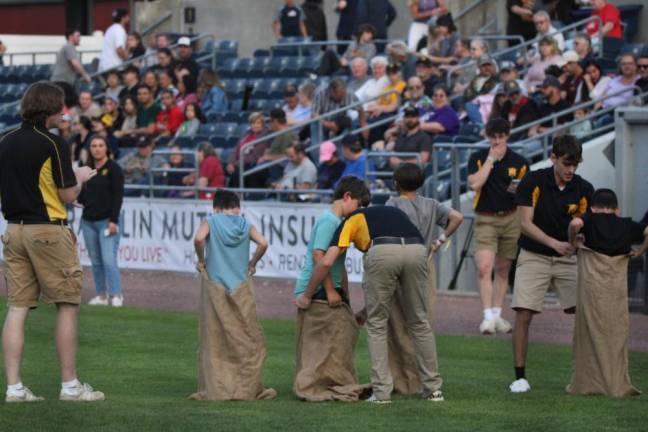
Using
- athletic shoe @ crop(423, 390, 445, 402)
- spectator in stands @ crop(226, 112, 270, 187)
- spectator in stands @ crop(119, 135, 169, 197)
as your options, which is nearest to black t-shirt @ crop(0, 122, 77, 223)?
athletic shoe @ crop(423, 390, 445, 402)

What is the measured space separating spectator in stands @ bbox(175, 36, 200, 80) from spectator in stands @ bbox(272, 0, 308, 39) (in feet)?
5.87

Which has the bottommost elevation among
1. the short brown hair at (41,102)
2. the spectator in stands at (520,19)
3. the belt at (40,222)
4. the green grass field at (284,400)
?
the green grass field at (284,400)

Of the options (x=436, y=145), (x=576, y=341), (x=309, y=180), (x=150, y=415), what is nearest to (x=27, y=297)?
(x=150, y=415)

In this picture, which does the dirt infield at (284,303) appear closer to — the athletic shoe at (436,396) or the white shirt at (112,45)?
the athletic shoe at (436,396)

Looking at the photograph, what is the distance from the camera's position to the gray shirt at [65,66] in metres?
28.6

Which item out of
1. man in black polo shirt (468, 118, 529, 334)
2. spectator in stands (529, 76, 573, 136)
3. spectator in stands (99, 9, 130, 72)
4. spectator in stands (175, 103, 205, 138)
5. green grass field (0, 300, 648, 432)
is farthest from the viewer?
spectator in stands (99, 9, 130, 72)

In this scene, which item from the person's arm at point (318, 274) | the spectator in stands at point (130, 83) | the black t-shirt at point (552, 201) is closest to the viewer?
the person's arm at point (318, 274)

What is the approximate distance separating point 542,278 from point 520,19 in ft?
46.5

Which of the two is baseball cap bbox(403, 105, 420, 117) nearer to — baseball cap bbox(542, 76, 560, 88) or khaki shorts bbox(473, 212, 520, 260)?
baseball cap bbox(542, 76, 560, 88)

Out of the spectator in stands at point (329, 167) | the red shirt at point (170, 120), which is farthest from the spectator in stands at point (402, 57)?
the red shirt at point (170, 120)

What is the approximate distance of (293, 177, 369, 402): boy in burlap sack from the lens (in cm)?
1032

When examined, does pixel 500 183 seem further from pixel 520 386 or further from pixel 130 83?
pixel 130 83

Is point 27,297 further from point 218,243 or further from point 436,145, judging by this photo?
point 436,145

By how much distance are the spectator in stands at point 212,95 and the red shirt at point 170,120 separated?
19.4 inches
